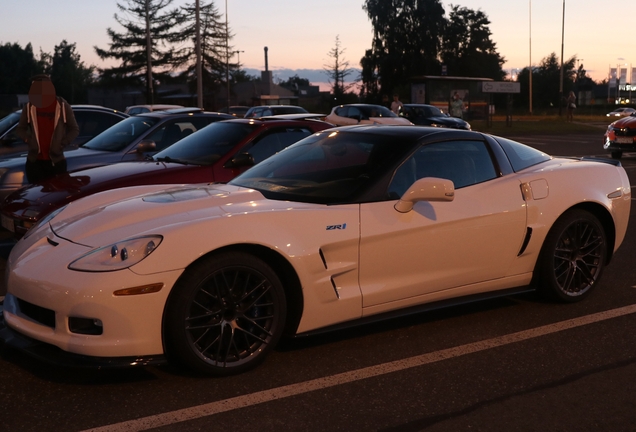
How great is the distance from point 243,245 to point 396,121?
18787 millimetres

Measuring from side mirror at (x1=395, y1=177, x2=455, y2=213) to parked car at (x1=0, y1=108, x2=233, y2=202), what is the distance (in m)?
4.59

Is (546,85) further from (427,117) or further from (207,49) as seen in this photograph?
(427,117)

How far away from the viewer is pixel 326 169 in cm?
509

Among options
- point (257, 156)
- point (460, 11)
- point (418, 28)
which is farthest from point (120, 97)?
point (257, 156)

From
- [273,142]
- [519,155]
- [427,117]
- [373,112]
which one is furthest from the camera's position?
[427,117]

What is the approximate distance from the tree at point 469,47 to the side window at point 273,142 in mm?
69433

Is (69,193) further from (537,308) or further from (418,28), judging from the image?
(418,28)

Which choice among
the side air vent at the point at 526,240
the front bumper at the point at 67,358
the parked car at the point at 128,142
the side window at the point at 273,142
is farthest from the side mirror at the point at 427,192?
the parked car at the point at 128,142

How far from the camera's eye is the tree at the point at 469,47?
81062mm

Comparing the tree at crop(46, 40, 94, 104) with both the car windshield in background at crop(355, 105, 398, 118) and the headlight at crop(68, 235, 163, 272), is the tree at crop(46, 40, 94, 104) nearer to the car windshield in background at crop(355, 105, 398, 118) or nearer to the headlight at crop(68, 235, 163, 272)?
the car windshield in background at crop(355, 105, 398, 118)

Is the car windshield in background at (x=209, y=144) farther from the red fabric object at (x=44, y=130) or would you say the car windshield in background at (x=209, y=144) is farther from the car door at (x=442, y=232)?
the car door at (x=442, y=232)

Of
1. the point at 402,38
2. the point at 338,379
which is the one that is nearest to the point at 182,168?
the point at 338,379

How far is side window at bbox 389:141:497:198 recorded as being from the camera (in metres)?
4.97

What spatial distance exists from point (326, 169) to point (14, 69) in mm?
95417
